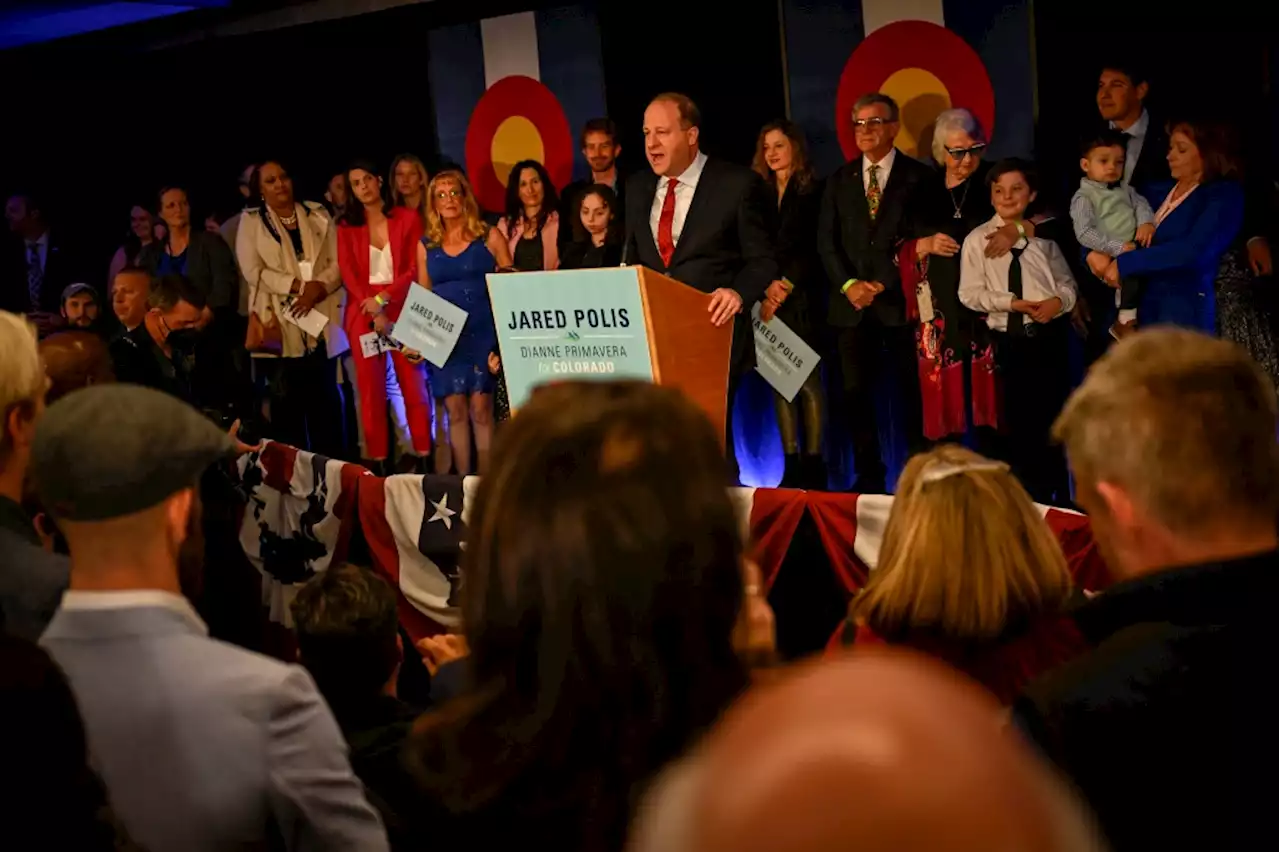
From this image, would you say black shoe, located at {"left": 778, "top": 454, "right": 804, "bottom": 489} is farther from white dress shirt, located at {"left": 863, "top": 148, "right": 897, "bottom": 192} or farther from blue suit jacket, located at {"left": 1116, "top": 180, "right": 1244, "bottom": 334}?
blue suit jacket, located at {"left": 1116, "top": 180, "right": 1244, "bottom": 334}

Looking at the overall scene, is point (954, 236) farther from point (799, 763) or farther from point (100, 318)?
point (799, 763)

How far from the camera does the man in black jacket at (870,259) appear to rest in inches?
220

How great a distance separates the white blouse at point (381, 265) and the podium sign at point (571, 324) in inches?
110

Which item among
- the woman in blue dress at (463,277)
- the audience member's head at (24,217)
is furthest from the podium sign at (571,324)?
the audience member's head at (24,217)

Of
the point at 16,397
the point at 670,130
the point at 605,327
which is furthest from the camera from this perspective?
the point at 670,130

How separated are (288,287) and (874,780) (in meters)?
7.33

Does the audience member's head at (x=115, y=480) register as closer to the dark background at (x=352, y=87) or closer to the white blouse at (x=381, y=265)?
the dark background at (x=352, y=87)

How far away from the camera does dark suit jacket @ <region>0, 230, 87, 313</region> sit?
8.90 metres

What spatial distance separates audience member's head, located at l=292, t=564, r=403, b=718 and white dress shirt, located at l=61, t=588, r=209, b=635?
32.3 inches

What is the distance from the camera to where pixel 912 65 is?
20.1 ft

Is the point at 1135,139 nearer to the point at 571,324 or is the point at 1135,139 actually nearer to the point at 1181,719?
the point at 571,324

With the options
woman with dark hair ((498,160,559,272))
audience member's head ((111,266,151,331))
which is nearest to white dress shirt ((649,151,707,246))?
woman with dark hair ((498,160,559,272))

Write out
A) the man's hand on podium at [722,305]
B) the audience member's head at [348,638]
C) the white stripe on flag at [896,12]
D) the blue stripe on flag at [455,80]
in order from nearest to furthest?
the audience member's head at [348,638] < the man's hand on podium at [722,305] < the white stripe on flag at [896,12] < the blue stripe on flag at [455,80]

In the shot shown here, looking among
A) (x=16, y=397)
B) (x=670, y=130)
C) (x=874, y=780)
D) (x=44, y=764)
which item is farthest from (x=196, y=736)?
(x=670, y=130)
